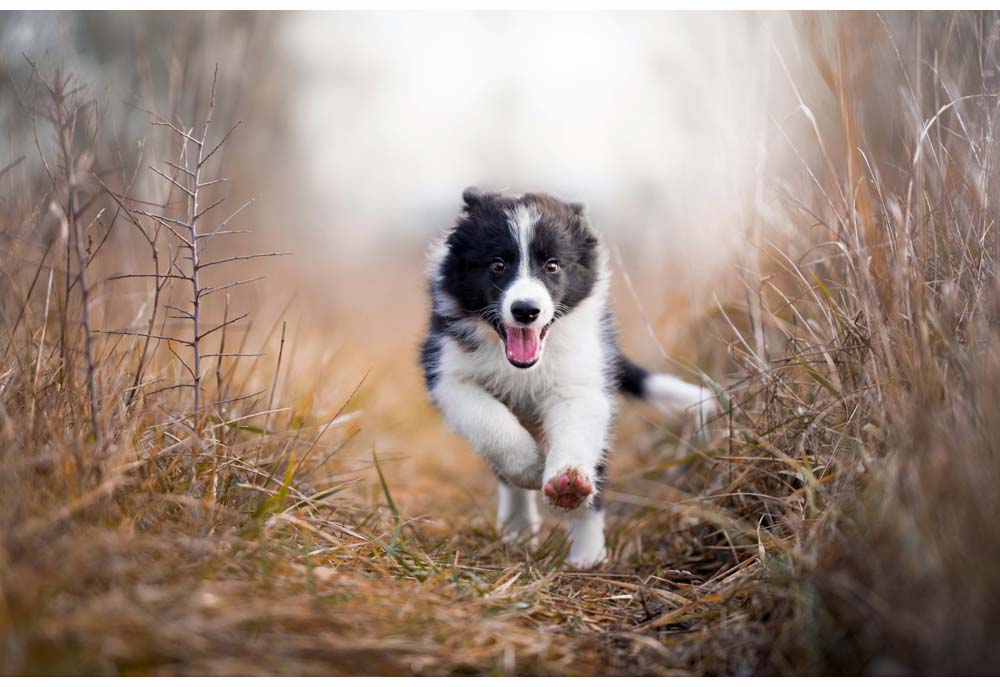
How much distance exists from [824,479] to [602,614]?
84 centimetres

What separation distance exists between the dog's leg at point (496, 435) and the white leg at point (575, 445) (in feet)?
0.35

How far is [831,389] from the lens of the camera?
8.70 ft

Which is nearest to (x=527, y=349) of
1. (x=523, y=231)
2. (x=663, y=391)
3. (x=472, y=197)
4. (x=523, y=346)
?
(x=523, y=346)

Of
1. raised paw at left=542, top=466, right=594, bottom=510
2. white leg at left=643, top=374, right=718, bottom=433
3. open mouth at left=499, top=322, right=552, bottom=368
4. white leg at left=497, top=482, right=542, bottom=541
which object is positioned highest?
open mouth at left=499, top=322, right=552, bottom=368

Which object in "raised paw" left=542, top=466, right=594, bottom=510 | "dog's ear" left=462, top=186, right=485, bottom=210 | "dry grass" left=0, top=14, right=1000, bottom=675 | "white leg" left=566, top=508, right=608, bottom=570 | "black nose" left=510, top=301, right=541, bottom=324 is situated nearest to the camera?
"dry grass" left=0, top=14, right=1000, bottom=675

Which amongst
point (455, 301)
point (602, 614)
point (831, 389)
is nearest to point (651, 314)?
point (455, 301)

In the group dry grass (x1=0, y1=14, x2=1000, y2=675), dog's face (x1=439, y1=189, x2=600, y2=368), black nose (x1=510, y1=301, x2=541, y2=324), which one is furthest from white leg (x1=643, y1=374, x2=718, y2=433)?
black nose (x1=510, y1=301, x2=541, y2=324)

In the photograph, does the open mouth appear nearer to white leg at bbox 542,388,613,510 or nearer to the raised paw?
white leg at bbox 542,388,613,510

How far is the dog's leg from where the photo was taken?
10.00 ft

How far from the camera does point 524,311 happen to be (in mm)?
2959

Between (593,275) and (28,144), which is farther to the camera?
(593,275)

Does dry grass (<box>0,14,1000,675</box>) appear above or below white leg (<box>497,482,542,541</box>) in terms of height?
above

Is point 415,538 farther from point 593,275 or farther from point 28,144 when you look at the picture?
point 28,144

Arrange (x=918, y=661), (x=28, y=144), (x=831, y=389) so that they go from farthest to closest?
1. (x=28, y=144)
2. (x=831, y=389)
3. (x=918, y=661)
